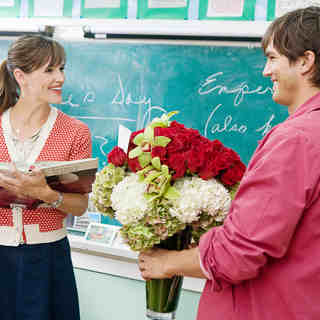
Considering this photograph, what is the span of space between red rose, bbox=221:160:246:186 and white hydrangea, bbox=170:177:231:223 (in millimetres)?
25

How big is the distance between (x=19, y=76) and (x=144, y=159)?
91 centimetres

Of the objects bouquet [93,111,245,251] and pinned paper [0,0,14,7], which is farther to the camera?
pinned paper [0,0,14,7]

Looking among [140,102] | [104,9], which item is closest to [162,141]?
[140,102]

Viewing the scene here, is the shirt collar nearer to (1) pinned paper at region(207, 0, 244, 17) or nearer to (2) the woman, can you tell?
(2) the woman

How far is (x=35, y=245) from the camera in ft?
5.17

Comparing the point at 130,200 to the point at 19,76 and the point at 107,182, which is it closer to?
the point at 107,182

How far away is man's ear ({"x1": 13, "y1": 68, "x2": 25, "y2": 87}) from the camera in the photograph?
163 cm

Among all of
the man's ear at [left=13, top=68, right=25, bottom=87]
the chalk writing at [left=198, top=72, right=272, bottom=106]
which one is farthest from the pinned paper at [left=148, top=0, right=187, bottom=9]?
the man's ear at [left=13, top=68, right=25, bottom=87]

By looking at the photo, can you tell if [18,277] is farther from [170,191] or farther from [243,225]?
[243,225]

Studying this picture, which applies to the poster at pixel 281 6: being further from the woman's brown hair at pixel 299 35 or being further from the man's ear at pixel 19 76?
the man's ear at pixel 19 76

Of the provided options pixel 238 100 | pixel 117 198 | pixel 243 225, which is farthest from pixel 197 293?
pixel 243 225

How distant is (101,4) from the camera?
6.86ft

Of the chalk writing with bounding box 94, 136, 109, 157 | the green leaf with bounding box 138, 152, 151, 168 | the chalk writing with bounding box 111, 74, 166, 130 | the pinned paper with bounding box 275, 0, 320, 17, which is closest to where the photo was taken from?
the green leaf with bounding box 138, 152, 151, 168

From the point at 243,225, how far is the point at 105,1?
1.67m
